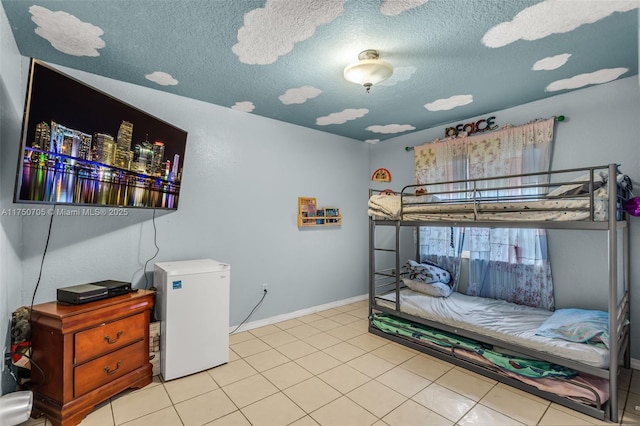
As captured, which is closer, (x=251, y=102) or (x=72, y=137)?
(x=72, y=137)

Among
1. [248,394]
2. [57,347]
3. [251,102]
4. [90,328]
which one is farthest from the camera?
[251,102]

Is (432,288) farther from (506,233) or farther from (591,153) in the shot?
(591,153)

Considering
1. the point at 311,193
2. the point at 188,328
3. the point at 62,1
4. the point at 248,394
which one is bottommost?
the point at 248,394

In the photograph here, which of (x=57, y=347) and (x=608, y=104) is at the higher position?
(x=608, y=104)

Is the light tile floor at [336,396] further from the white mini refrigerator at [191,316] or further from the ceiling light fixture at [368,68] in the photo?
the ceiling light fixture at [368,68]

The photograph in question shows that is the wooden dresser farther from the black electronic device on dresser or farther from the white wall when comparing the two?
the white wall

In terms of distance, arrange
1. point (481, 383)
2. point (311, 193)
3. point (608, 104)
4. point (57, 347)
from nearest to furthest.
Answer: point (57, 347), point (481, 383), point (608, 104), point (311, 193)

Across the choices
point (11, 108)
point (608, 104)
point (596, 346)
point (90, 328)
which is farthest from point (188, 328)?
point (608, 104)

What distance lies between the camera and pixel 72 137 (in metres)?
1.86

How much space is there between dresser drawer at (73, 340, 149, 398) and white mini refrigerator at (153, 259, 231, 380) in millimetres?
171

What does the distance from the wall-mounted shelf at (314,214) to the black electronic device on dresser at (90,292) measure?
215 centimetres

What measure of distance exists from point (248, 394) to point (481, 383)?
1.84 meters

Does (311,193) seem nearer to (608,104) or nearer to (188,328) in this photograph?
(188,328)

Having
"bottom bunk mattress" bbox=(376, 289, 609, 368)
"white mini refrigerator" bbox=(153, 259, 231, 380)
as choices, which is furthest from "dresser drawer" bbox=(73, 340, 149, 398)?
"bottom bunk mattress" bbox=(376, 289, 609, 368)
